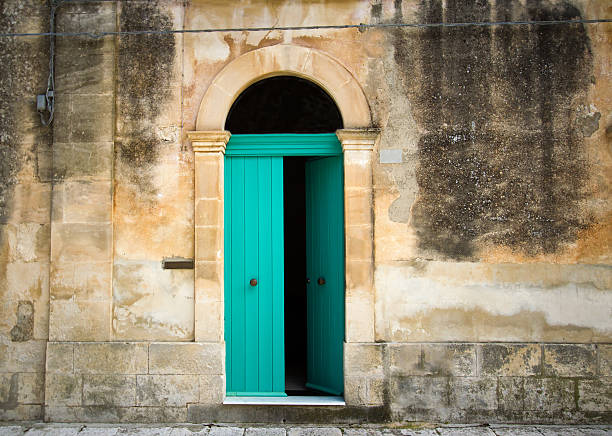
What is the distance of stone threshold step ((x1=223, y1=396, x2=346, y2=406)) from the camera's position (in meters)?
4.18

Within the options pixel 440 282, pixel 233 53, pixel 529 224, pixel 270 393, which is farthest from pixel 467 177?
pixel 270 393

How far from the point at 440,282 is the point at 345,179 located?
1.36m

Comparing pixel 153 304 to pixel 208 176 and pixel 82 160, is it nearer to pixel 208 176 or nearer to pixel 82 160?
pixel 208 176

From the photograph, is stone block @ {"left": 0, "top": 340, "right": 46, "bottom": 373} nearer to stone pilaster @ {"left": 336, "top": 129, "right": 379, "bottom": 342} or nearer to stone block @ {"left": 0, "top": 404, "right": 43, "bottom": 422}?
stone block @ {"left": 0, "top": 404, "right": 43, "bottom": 422}

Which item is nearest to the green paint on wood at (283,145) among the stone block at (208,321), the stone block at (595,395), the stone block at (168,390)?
the stone block at (208,321)

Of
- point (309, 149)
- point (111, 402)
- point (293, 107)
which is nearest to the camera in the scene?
point (111, 402)

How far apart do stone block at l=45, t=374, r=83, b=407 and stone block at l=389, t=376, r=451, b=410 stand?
2980 mm

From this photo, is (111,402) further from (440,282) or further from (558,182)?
(558,182)

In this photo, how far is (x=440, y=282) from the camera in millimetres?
4258

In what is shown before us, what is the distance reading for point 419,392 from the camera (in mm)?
4172

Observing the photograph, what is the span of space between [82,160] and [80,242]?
31.9 inches

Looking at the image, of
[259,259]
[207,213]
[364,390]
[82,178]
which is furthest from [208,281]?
[364,390]

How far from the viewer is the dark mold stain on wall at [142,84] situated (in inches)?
171

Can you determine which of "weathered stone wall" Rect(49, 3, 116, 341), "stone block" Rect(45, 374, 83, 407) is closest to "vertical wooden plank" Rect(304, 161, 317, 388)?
"weathered stone wall" Rect(49, 3, 116, 341)
